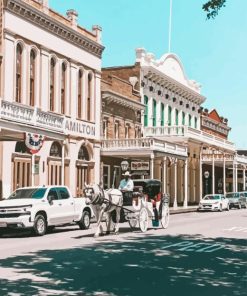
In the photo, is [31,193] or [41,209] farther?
[31,193]

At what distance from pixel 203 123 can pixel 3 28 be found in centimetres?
3931

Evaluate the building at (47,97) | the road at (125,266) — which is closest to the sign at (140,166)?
the building at (47,97)

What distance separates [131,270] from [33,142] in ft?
51.0

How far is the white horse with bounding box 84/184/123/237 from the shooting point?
1841 centimetres

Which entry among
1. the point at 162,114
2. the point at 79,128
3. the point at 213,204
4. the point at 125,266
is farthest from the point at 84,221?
the point at 162,114

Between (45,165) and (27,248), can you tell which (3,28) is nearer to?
(45,165)

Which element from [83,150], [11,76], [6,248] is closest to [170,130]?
[83,150]

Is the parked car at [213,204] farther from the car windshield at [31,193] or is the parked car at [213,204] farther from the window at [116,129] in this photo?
the car windshield at [31,193]

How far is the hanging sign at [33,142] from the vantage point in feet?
84.7

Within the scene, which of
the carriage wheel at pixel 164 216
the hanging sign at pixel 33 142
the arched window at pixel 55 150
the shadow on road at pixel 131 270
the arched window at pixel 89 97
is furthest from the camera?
the arched window at pixel 89 97

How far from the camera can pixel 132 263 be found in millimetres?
12375

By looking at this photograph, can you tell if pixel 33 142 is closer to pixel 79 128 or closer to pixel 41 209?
pixel 41 209

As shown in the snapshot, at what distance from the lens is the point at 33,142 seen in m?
26.2

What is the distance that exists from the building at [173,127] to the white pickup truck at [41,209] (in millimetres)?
18669
